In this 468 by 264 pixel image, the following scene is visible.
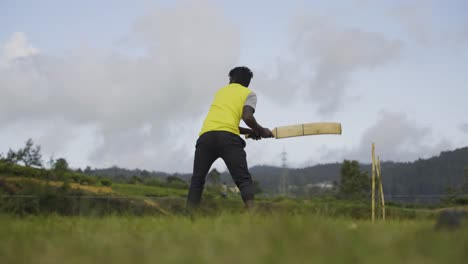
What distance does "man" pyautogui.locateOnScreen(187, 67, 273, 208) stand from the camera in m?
5.57

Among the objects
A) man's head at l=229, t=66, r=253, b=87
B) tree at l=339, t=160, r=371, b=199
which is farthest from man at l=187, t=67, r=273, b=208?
tree at l=339, t=160, r=371, b=199

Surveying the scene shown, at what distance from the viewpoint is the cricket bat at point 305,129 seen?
6.28 meters

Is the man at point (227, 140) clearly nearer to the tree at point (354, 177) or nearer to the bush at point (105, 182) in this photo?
the bush at point (105, 182)

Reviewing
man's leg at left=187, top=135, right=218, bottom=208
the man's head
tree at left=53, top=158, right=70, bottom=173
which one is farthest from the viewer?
tree at left=53, top=158, right=70, bottom=173

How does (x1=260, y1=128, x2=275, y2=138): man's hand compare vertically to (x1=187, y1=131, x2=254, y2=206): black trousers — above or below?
above

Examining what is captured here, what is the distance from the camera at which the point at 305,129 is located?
6.38 meters

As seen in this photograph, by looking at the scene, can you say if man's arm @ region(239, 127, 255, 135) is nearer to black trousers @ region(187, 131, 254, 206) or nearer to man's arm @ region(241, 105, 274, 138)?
man's arm @ region(241, 105, 274, 138)

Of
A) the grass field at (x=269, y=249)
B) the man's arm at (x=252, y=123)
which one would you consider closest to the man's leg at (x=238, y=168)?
the man's arm at (x=252, y=123)

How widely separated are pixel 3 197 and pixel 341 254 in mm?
8950

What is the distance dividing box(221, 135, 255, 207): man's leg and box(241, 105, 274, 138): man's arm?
1.09 ft

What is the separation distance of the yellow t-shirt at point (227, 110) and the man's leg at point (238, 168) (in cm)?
19

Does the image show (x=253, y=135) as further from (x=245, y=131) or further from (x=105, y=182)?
(x=105, y=182)

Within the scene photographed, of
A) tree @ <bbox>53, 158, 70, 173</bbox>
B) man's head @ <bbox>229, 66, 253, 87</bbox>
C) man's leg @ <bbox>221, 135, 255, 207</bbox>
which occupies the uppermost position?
man's head @ <bbox>229, 66, 253, 87</bbox>

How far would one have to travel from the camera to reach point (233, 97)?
5805 mm
